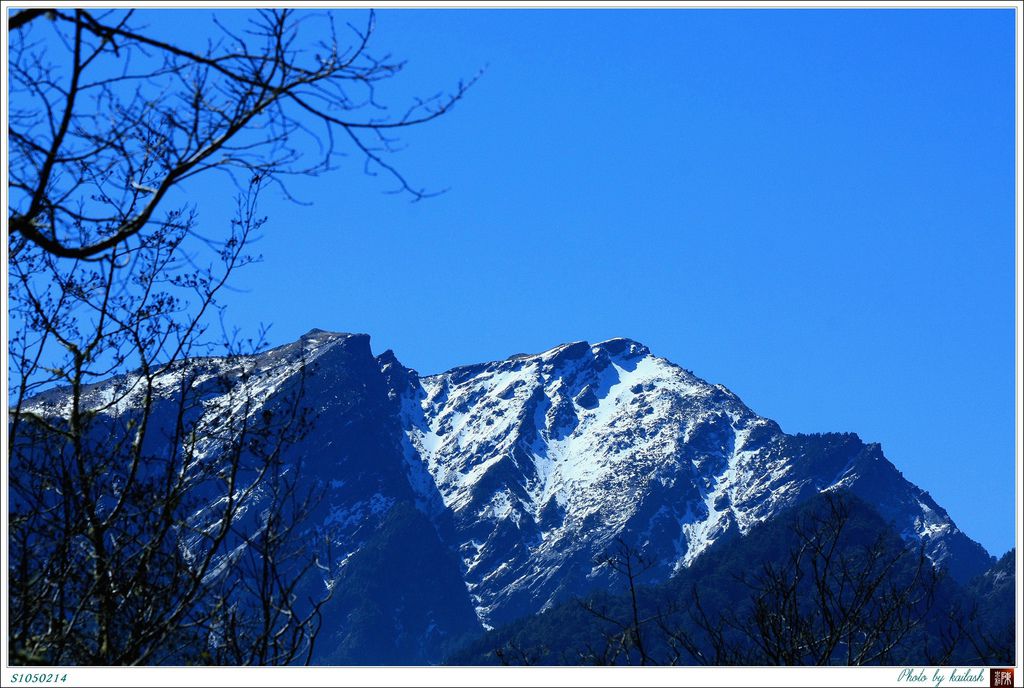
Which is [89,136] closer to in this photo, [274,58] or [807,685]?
[274,58]

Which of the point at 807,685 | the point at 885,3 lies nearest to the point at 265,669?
the point at 807,685

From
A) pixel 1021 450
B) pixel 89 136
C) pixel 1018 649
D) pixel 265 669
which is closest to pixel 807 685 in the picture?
pixel 1018 649

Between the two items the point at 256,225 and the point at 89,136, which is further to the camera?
the point at 256,225

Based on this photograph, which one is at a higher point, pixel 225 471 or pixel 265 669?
pixel 225 471

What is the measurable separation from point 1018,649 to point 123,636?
19.0 feet

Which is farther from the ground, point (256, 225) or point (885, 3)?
point (256, 225)

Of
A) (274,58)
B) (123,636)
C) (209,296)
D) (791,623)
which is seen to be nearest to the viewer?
(274,58)

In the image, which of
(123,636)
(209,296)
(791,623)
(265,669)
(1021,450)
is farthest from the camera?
(791,623)

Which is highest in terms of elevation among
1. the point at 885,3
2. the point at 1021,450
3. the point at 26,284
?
the point at 26,284

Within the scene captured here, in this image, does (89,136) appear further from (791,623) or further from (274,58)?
(791,623)

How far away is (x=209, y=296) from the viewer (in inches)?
367

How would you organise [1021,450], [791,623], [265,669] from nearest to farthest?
[265,669] → [1021,450] → [791,623]

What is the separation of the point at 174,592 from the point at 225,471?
0.85 m

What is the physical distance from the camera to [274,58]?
228 inches
